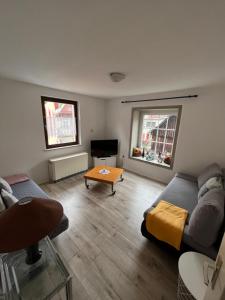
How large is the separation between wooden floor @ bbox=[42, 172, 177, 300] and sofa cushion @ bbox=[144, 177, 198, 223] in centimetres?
55

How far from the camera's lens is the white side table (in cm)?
97

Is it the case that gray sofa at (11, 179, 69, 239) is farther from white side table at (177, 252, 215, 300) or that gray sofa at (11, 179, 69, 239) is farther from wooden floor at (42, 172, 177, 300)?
white side table at (177, 252, 215, 300)

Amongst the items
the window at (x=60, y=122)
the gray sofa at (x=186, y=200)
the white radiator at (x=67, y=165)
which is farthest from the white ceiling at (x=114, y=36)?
the white radiator at (x=67, y=165)

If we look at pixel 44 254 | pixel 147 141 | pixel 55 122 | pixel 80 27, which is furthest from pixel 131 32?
pixel 147 141

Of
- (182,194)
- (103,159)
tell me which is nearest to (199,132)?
(182,194)

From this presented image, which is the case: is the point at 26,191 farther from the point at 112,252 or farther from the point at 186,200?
the point at 186,200

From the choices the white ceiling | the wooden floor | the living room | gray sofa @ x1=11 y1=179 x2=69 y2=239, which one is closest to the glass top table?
the living room

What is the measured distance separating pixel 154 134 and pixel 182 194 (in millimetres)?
1899

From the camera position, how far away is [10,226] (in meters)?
0.67

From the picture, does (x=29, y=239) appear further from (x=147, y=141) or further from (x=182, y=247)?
(x=147, y=141)

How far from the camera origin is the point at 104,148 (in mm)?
3986

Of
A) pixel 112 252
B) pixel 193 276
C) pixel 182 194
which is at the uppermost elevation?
pixel 182 194

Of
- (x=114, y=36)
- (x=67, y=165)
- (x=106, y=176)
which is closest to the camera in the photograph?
(x=114, y=36)

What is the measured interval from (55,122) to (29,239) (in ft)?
9.93
